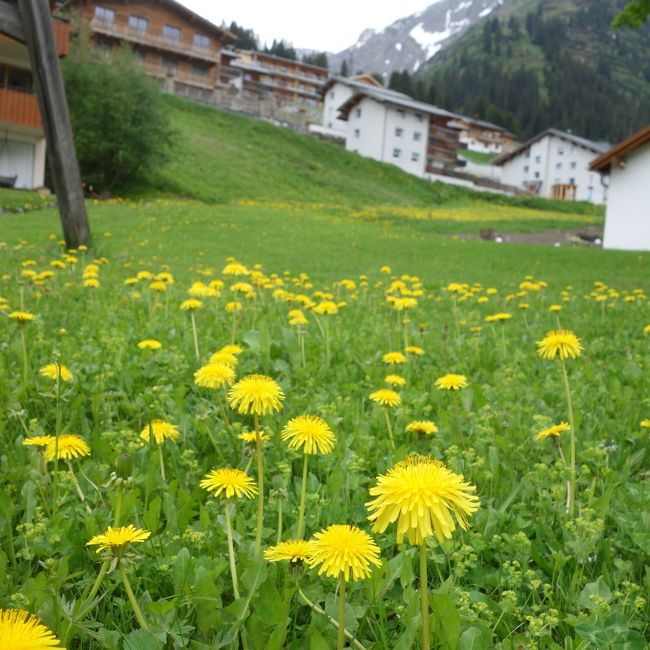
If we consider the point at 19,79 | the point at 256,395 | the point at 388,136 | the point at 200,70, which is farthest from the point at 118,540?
the point at 200,70

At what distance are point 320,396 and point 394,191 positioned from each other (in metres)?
37.2

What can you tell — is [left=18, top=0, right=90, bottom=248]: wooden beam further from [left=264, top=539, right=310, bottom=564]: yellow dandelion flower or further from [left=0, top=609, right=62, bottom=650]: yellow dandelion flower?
[left=0, top=609, right=62, bottom=650]: yellow dandelion flower

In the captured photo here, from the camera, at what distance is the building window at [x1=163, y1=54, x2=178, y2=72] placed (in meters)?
47.7

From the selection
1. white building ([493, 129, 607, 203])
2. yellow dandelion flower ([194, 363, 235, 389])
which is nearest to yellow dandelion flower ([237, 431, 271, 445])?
yellow dandelion flower ([194, 363, 235, 389])

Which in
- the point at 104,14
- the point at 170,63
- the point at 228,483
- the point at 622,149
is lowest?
the point at 228,483

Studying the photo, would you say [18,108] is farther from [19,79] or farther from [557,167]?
[557,167]

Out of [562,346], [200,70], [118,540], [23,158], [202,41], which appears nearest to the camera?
[118,540]

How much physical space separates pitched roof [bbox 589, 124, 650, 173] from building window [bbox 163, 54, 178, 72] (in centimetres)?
3773

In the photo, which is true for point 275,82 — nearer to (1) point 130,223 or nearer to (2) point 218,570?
(1) point 130,223

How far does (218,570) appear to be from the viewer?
4.14 feet

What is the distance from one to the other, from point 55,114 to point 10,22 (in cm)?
117

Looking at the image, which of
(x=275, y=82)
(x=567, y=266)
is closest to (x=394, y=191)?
(x=567, y=266)

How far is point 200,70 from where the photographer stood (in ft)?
161

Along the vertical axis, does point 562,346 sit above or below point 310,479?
above
